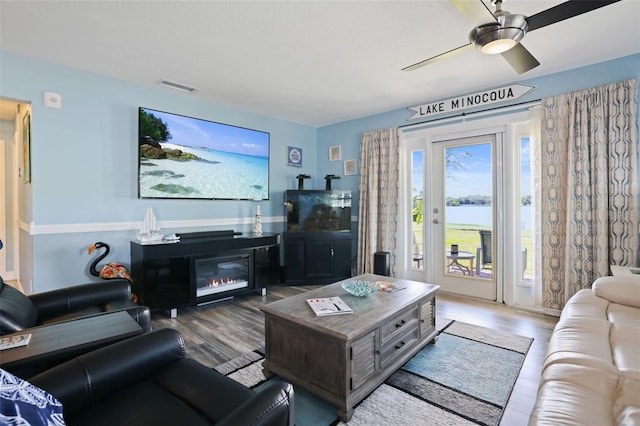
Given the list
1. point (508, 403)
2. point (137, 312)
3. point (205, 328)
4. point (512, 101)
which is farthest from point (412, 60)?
point (205, 328)

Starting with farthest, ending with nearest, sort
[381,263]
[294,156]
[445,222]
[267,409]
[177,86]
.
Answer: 1. [294,156]
2. [381,263]
3. [445,222]
4. [177,86]
5. [267,409]

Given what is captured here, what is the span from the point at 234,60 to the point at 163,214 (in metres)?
1.94

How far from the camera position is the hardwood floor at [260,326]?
6.61 feet

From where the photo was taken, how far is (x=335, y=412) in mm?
1740

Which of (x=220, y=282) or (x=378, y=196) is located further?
(x=378, y=196)

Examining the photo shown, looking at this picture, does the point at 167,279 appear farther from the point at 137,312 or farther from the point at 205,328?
the point at 137,312

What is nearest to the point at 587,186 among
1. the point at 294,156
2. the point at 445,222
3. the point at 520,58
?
the point at 445,222

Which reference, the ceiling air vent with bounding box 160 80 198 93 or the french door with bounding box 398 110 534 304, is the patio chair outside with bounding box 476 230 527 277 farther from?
the ceiling air vent with bounding box 160 80 198 93

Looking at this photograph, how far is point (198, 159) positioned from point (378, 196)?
253cm

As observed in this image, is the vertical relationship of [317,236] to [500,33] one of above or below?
below

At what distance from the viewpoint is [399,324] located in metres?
2.12

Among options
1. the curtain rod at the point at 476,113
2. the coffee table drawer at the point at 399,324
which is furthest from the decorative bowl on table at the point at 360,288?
the curtain rod at the point at 476,113

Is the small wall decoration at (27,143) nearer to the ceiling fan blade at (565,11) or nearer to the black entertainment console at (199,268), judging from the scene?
the black entertainment console at (199,268)

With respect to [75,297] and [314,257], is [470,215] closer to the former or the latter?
[314,257]
